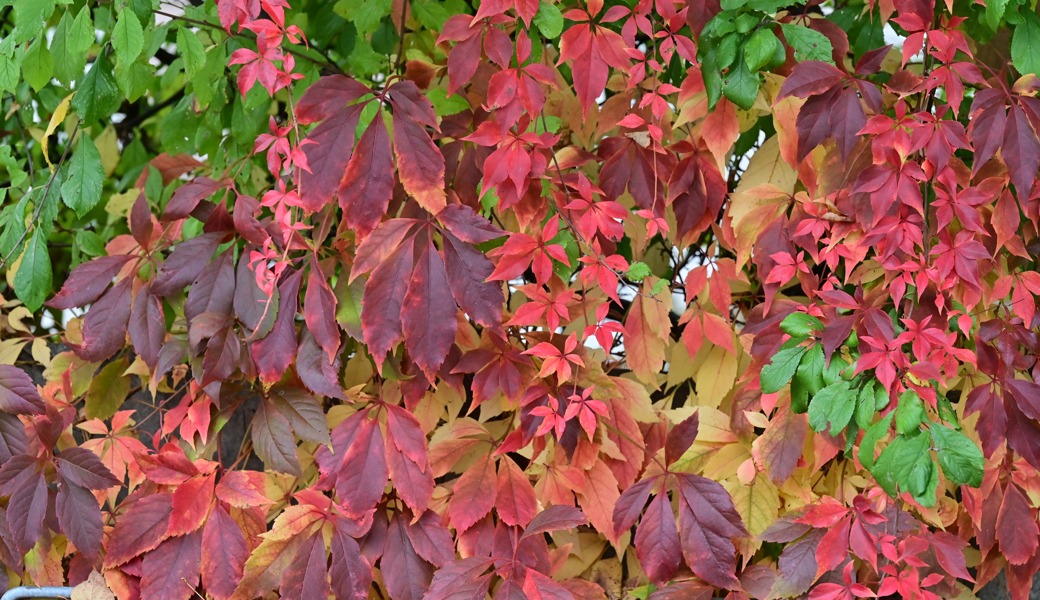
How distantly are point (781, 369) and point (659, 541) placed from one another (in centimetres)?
33

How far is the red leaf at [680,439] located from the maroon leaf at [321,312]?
0.50 metres

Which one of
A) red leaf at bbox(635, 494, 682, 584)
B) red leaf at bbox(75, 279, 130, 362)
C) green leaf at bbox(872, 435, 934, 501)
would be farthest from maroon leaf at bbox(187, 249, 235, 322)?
green leaf at bbox(872, 435, 934, 501)

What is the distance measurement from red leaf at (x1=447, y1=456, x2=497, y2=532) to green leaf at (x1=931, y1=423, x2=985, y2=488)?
627 millimetres

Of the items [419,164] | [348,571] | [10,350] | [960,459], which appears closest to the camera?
[960,459]

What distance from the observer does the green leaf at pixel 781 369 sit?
1.24 meters

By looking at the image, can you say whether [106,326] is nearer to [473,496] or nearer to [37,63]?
[37,63]

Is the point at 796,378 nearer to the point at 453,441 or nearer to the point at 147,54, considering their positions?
the point at 453,441

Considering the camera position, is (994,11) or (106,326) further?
(106,326)

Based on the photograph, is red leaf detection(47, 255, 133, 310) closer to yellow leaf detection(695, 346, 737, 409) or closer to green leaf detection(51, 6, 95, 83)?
green leaf detection(51, 6, 95, 83)

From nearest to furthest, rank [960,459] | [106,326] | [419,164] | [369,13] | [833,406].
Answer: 1. [960,459]
2. [833,406]
3. [419,164]
4. [106,326]
5. [369,13]

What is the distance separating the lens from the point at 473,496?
4.67ft

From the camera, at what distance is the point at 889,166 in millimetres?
1316

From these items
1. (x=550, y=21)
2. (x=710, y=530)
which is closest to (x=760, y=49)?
(x=550, y=21)

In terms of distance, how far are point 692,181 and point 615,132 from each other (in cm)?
25
